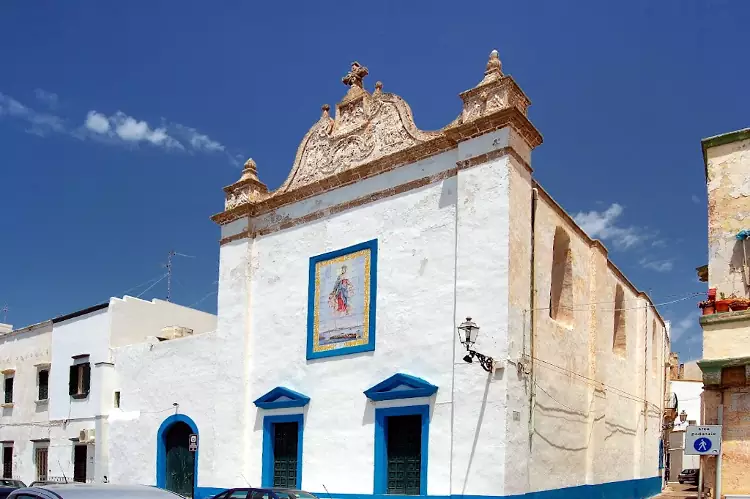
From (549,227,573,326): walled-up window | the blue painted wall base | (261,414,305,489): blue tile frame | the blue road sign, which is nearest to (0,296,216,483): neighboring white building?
the blue painted wall base

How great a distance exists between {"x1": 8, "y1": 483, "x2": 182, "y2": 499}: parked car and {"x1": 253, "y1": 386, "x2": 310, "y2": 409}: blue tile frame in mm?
11263

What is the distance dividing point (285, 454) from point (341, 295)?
13.1ft

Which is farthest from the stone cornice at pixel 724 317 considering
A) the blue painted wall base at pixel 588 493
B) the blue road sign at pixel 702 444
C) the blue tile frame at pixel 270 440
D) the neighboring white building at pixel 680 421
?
the neighboring white building at pixel 680 421

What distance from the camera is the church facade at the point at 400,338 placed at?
48.2 feet

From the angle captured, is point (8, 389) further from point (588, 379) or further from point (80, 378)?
point (588, 379)

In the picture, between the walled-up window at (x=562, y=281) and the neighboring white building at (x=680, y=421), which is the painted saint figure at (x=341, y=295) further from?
the neighboring white building at (x=680, y=421)

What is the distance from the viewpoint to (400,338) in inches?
627

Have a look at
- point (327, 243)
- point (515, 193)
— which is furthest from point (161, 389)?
point (515, 193)

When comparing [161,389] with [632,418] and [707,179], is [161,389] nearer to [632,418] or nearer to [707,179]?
[632,418]

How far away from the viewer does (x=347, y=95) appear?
18781mm

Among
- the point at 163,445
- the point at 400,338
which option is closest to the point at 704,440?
the point at 400,338

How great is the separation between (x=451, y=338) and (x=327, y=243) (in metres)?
4.26

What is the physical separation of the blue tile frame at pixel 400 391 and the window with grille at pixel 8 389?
1700 centimetres

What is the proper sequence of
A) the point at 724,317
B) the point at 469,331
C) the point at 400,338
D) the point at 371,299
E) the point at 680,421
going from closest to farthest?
1. the point at 724,317
2. the point at 469,331
3. the point at 400,338
4. the point at 371,299
5. the point at 680,421
